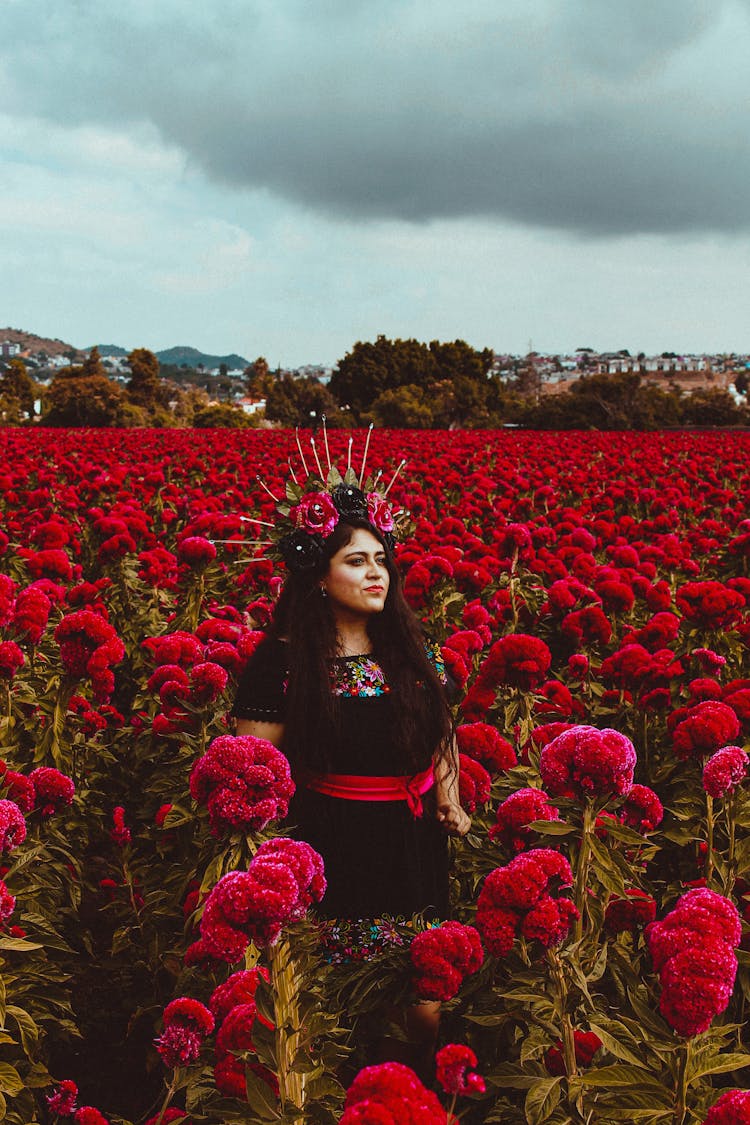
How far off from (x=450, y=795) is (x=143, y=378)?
240ft

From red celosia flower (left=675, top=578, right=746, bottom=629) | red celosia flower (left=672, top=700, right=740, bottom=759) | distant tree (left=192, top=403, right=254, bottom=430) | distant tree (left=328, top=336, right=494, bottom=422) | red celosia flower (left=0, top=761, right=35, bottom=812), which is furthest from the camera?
distant tree (left=328, top=336, right=494, bottom=422)

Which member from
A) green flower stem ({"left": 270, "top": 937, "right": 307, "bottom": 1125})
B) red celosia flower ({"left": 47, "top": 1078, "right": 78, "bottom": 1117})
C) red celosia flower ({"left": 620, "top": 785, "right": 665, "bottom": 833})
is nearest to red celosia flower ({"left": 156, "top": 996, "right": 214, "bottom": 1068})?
green flower stem ({"left": 270, "top": 937, "right": 307, "bottom": 1125})

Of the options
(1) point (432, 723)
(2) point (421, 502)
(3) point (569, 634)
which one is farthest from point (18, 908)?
(2) point (421, 502)

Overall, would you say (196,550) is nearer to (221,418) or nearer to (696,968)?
(696,968)

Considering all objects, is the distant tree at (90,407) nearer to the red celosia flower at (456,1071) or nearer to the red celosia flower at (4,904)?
the red celosia flower at (4,904)

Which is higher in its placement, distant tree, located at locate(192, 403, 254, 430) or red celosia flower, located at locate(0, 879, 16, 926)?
distant tree, located at locate(192, 403, 254, 430)

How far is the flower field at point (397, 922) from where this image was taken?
148 centimetres

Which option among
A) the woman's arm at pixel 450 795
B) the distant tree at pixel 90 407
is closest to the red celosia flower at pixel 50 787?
the woman's arm at pixel 450 795

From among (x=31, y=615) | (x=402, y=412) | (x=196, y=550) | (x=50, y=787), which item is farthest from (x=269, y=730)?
(x=402, y=412)

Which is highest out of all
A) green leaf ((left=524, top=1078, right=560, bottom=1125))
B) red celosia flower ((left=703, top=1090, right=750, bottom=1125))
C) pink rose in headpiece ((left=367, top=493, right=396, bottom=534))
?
pink rose in headpiece ((left=367, top=493, right=396, bottom=534))

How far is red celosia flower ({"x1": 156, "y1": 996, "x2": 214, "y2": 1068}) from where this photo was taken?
169 centimetres

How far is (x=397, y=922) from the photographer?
261 centimetres

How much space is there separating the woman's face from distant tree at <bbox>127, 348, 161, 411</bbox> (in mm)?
68827

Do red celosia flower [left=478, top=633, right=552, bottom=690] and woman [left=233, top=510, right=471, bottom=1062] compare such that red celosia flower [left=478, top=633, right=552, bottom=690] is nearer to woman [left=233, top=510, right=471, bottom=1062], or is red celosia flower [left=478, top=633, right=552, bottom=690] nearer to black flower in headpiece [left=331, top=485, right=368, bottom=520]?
woman [left=233, top=510, right=471, bottom=1062]
